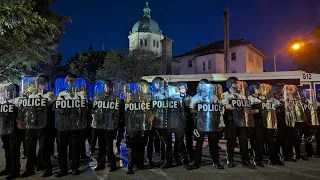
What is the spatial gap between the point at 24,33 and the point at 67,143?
7194 mm

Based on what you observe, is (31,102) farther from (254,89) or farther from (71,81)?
(254,89)

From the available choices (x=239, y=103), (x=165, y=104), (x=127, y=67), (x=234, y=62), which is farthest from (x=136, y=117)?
(x=127, y=67)

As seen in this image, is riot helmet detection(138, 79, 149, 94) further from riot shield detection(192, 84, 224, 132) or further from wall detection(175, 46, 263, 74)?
wall detection(175, 46, 263, 74)

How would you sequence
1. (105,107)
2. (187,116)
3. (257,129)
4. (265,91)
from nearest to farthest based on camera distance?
(105,107) → (257,129) → (265,91) → (187,116)

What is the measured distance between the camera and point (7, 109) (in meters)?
7.21

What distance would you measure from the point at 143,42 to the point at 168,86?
227 feet

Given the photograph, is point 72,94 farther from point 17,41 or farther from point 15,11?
point 17,41

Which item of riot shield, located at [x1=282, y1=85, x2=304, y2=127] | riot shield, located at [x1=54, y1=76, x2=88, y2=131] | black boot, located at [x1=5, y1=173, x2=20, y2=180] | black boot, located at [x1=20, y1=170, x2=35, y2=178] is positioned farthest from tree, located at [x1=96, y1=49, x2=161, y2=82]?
black boot, located at [x1=5, y1=173, x2=20, y2=180]

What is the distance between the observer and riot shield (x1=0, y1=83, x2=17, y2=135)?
7137 millimetres

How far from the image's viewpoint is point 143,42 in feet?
250

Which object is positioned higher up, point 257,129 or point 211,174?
point 257,129

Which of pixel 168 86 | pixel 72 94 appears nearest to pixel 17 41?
pixel 72 94

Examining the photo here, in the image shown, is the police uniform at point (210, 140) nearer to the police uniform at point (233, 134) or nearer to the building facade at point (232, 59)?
the police uniform at point (233, 134)

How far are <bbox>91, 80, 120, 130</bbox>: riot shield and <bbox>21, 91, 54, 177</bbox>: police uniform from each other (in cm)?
111
